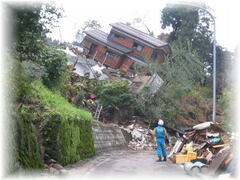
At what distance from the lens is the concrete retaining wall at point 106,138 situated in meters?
18.9

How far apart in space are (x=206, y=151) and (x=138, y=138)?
14.0m

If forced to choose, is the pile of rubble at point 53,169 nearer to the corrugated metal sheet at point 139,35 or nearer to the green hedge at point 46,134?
the green hedge at point 46,134

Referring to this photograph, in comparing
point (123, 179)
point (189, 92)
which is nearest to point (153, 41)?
point (189, 92)

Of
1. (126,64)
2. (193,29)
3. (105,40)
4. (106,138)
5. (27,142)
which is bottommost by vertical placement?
(106,138)

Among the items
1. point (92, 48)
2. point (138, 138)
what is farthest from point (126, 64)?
point (138, 138)

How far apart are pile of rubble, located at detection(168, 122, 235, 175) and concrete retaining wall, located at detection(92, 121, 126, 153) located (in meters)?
4.43

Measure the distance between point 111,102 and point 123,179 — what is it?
20181mm

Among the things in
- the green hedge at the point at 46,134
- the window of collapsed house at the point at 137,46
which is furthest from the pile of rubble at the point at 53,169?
the window of collapsed house at the point at 137,46

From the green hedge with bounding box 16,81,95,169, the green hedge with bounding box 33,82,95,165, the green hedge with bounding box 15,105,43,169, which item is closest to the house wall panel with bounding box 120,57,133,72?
the green hedge with bounding box 33,82,95,165

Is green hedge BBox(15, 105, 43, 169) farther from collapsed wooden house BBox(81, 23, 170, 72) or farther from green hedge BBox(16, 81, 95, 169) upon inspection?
collapsed wooden house BBox(81, 23, 170, 72)

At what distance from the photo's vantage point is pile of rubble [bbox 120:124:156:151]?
26.1 meters

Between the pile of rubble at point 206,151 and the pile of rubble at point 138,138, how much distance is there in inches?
329

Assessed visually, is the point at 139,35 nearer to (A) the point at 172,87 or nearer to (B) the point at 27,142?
(A) the point at 172,87

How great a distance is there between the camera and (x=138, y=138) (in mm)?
28156
